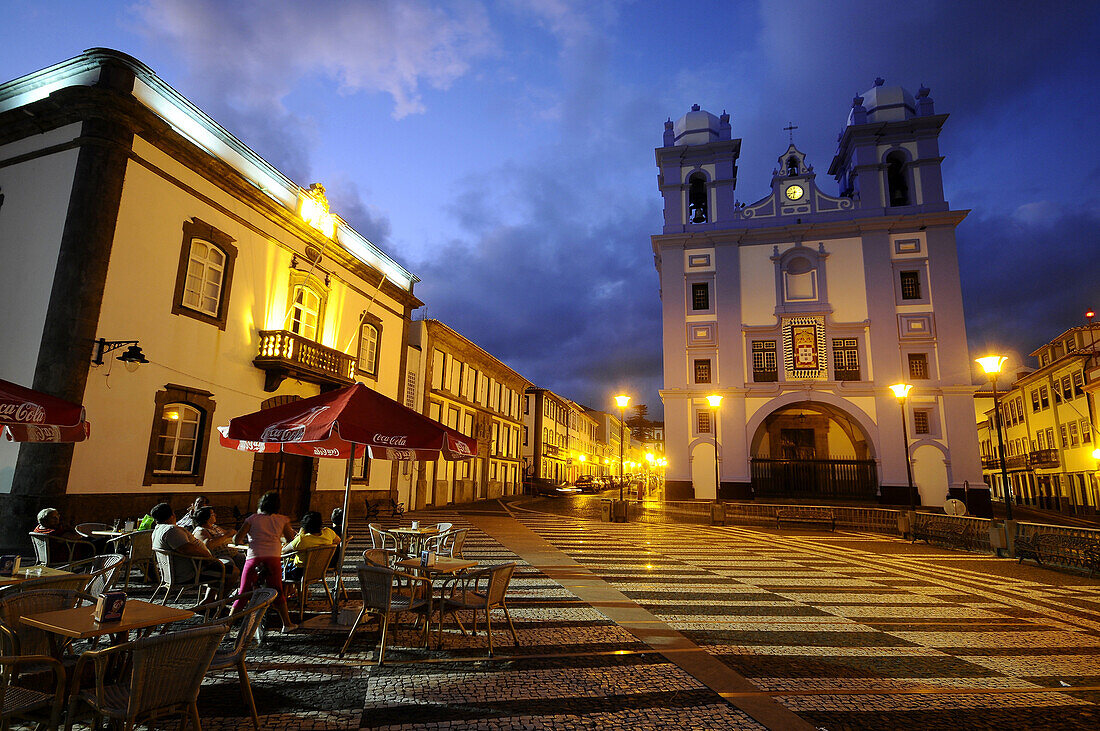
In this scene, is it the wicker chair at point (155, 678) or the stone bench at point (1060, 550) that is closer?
the wicker chair at point (155, 678)

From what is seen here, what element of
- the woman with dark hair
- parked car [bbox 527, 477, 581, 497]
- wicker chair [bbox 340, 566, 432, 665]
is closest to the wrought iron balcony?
parked car [bbox 527, 477, 581, 497]

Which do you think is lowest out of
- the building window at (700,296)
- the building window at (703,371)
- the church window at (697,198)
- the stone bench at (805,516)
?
the stone bench at (805,516)

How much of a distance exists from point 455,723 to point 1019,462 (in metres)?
56.7

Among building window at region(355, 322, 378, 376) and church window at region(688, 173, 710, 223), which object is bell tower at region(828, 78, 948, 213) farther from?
building window at region(355, 322, 378, 376)

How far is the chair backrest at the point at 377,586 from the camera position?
5.49 m

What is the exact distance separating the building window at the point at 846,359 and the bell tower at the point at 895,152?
7.75 meters

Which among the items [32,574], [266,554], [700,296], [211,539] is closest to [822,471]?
[700,296]

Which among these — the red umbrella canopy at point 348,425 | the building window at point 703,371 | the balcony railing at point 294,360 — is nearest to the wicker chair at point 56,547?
the red umbrella canopy at point 348,425

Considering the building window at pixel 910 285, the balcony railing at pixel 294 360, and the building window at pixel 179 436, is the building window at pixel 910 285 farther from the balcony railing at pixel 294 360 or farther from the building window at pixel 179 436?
the building window at pixel 179 436

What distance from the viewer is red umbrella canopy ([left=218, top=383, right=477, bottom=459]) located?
20.9 ft

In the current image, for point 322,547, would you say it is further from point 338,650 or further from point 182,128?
point 182,128

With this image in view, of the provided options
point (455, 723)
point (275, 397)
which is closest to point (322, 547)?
point (455, 723)

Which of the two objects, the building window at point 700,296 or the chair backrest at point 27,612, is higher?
the building window at point 700,296

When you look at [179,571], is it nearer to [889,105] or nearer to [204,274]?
[204,274]
